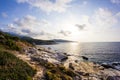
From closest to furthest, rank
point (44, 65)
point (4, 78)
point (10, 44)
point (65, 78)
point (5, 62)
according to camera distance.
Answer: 1. point (4, 78)
2. point (5, 62)
3. point (65, 78)
4. point (44, 65)
5. point (10, 44)

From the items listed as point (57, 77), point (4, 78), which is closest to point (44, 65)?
point (57, 77)

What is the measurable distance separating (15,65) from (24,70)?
6.50ft

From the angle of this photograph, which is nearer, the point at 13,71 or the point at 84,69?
the point at 13,71

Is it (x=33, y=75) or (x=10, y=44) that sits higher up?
(x=10, y=44)

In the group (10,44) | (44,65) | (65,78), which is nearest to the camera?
(65,78)

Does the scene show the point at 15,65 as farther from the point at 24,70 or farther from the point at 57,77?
the point at 57,77

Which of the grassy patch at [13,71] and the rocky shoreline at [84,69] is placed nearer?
the grassy patch at [13,71]

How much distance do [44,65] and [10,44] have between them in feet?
46.4

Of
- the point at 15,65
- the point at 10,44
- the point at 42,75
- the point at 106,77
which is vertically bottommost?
the point at 106,77

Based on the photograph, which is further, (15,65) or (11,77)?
(15,65)

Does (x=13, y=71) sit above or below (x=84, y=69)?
above

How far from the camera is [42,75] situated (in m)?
27.3

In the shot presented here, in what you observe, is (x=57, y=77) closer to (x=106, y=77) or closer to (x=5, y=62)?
(x=5, y=62)

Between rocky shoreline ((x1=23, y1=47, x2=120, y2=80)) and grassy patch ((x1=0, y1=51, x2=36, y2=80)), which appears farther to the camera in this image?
rocky shoreline ((x1=23, y1=47, x2=120, y2=80))
